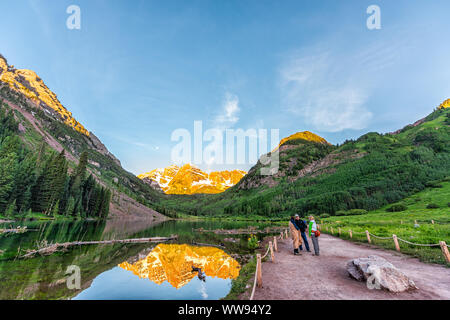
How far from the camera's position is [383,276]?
898 cm

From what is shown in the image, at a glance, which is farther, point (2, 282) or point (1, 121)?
point (1, 121)

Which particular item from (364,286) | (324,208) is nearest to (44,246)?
(364,286)

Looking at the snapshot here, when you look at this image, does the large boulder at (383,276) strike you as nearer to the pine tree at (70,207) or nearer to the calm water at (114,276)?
the calm water at (114,276)

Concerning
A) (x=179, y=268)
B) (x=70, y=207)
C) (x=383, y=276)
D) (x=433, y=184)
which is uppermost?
(x=433, y=184)

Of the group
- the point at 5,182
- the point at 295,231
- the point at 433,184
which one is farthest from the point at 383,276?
the point at 433,184

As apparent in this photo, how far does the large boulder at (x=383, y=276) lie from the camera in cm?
866

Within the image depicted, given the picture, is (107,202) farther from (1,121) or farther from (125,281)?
(125,281)

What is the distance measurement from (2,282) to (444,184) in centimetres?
15939

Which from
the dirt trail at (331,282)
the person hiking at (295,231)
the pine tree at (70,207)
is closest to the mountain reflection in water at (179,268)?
the dirt trail at (331,282)

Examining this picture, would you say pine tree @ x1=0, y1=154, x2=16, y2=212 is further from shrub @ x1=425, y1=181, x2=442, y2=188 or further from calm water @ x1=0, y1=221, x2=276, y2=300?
shrub @ x1=425, y1=181, x2=442, y2=188

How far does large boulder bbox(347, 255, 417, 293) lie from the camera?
28.4 feet

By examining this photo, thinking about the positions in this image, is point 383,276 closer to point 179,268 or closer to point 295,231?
point 295,231

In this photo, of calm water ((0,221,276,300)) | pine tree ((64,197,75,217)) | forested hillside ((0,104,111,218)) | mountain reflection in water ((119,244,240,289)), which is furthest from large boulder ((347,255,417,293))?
pine tree ((64,197,75,217))
